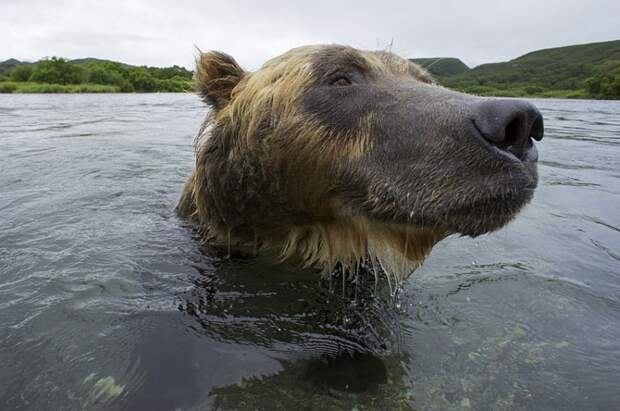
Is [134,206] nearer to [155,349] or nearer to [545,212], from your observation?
[155,349]

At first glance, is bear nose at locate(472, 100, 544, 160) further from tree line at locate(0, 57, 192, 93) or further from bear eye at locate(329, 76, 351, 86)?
tree line at locate(0, 57, 192, 93)

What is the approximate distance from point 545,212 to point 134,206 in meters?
5.53

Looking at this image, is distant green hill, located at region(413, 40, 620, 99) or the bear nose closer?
the bear nose

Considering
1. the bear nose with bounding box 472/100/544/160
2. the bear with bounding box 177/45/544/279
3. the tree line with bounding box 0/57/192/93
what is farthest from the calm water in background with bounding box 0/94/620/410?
the tree line with bounding box 0/57/192/93

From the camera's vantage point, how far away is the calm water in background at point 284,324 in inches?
99.0

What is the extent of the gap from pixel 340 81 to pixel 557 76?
122m

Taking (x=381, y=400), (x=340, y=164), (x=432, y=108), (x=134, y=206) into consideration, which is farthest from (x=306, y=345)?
(x=134, y=206)

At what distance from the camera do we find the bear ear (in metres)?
3.84

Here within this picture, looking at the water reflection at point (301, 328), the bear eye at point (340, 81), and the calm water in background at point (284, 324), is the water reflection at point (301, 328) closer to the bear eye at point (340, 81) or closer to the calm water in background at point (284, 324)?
the calm water in background at point (284, 324)

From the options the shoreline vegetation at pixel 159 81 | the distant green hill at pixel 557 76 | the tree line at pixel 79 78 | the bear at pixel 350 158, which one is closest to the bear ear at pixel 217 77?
the bear at pixel 350 158

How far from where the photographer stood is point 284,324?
3.21 m

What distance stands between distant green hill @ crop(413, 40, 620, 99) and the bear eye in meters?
14.6

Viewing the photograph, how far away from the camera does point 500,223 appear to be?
2.38m

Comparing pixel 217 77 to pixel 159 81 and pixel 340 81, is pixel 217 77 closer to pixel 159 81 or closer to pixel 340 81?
Result: pixel 340 81
